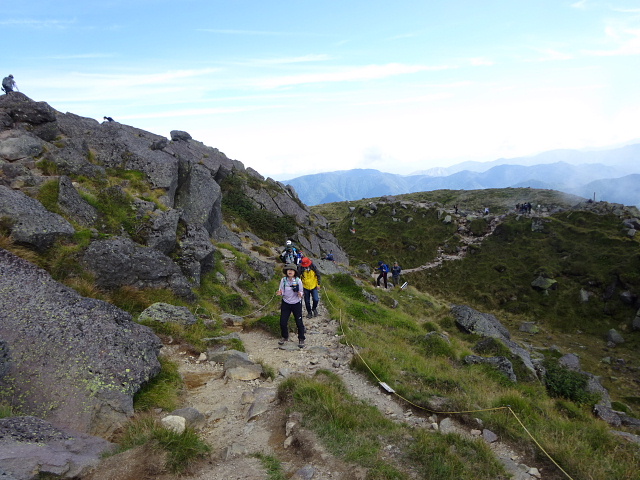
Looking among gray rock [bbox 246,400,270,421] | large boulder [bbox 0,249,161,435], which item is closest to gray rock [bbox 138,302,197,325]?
large boulder [bbox 0,249,161,435]

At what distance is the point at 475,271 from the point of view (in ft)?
149

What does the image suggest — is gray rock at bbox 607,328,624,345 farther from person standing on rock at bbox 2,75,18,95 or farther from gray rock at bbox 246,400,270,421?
person standing on rock at bbox 2,75,18,95

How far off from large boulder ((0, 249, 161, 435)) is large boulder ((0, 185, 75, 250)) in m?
2.35

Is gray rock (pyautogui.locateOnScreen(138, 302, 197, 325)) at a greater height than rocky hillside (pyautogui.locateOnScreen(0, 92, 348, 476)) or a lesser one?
lesser

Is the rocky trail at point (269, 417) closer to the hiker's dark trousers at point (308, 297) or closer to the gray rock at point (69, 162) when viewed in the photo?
the hiker's dark trousers at point (308, 297)

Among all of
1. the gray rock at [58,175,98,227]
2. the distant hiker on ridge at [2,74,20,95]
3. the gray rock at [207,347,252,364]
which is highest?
the distant hiker on ridge at [2,74,20,95]

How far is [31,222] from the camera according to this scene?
10.9m

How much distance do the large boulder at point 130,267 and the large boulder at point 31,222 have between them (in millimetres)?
1103

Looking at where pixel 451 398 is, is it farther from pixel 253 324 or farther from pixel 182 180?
pixel 182 180

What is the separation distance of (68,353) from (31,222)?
6245 mm

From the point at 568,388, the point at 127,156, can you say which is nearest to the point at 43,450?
the point at 568,388

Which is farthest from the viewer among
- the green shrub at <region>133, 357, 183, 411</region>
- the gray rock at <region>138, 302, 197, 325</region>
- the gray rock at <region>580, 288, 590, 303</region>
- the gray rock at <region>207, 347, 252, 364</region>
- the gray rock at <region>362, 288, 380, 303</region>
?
the gray rock at <region>580, 288, 590, 303</region>

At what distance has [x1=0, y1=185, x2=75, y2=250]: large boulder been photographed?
418 inches

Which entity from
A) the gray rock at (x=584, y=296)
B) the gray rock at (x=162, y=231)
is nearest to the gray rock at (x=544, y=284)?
the gray rock at (x=584, y=296)
